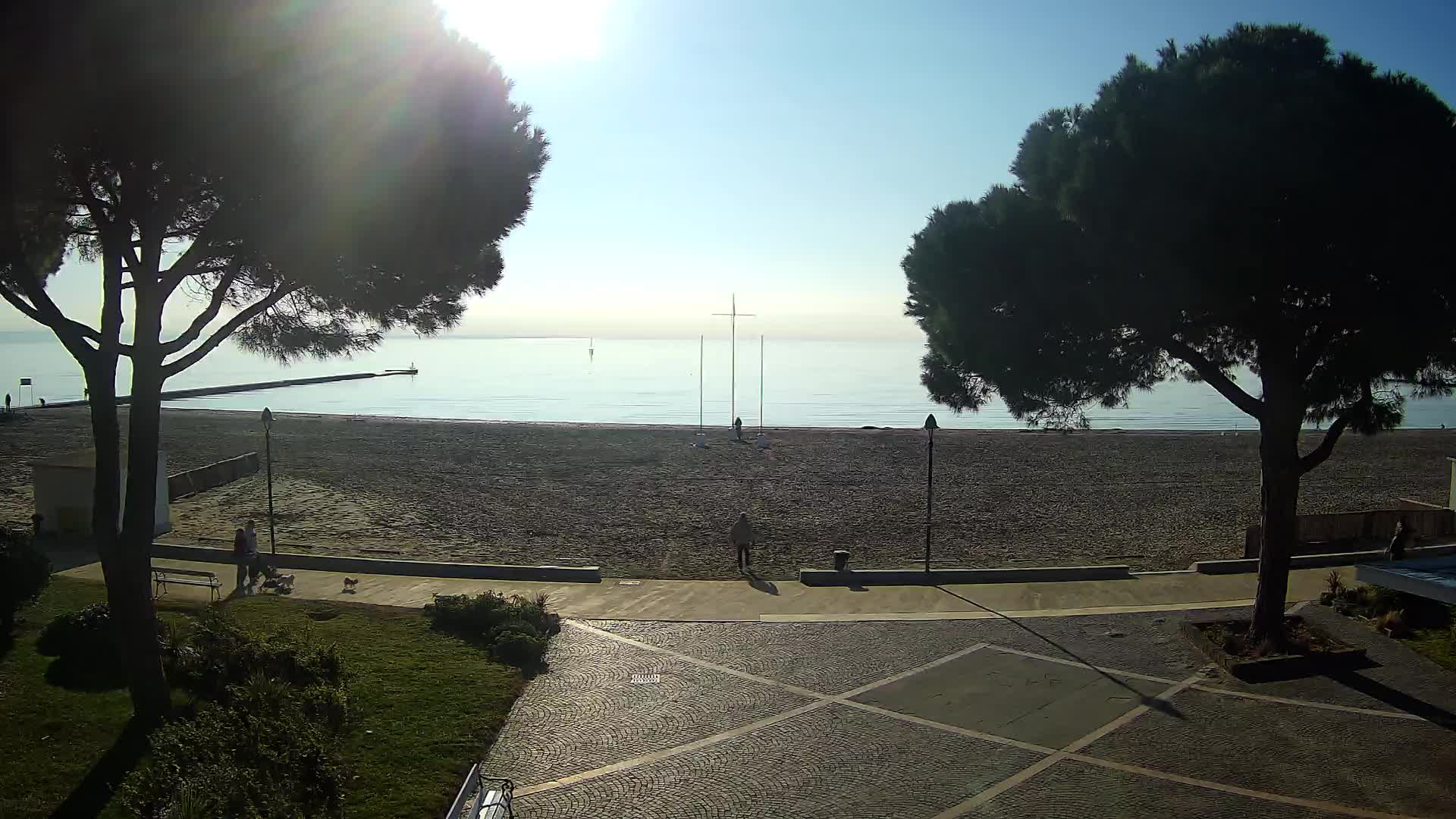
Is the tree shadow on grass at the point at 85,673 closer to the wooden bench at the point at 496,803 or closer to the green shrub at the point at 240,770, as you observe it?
the green shrub at the point at 240,770

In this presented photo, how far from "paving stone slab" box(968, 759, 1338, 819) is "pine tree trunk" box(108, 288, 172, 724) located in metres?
8.08

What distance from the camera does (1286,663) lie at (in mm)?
12008

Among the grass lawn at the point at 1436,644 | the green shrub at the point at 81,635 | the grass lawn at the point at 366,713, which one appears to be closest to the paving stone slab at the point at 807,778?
the grass lawn at the point at 366,713

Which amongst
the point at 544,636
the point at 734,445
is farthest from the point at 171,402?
the point at 544,636

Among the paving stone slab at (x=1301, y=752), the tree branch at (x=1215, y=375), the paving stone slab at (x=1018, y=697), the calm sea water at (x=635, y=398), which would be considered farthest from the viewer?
the calm sea water at (x=635, y=398)

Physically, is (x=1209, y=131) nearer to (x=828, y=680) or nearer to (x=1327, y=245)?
(x=1327, y=245)

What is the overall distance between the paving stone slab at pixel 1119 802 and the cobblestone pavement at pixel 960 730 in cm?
3

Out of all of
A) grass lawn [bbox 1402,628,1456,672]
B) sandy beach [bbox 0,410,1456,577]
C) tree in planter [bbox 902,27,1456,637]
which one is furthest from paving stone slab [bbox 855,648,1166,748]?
sandy beach [bbox 0,410,1456,577]

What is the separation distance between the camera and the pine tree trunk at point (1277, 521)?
12.6 m

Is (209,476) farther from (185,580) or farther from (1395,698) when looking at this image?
(1395,698)

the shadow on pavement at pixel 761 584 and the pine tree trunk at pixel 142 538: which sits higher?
the pine tree trunk at pixel 142 538

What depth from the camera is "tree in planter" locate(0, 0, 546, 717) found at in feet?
26.2

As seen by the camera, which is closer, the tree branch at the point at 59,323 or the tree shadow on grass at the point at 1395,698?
the tree branch at the point at 59,323

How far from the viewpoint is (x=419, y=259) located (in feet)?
33.6
